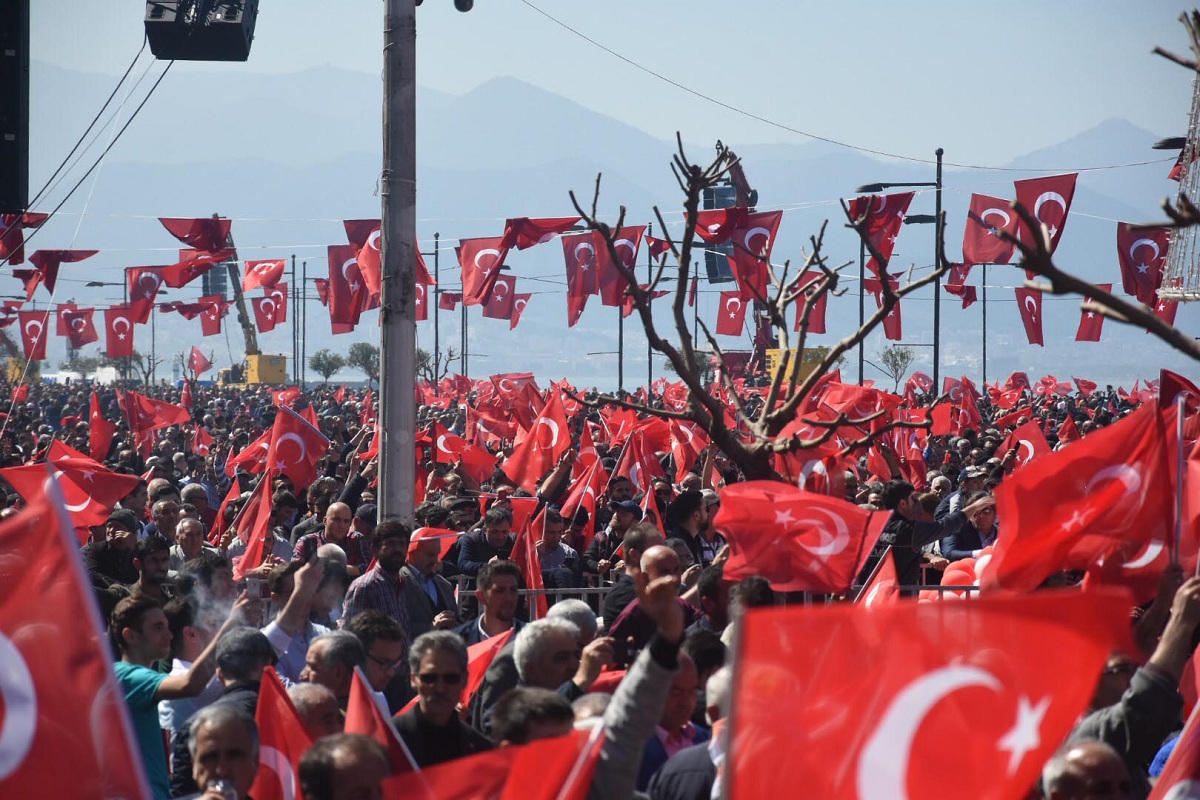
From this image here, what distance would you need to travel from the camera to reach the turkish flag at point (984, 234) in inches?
824

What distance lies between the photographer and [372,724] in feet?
16.2

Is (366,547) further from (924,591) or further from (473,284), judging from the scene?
(473,284)

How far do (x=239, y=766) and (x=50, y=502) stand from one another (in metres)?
1.11

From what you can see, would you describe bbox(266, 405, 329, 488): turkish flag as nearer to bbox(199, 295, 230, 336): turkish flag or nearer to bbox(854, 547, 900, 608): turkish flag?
bbox(854, 547, 900, 608): turkish flag

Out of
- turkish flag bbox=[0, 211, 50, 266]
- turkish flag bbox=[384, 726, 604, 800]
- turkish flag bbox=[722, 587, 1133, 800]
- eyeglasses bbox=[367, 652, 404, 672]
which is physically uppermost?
turkish flag bbox=[0, 211, 50, 266]

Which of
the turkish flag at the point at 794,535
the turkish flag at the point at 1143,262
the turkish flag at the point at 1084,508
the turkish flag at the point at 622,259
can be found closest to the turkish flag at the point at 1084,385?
the turkish flag at the point at 1143,262

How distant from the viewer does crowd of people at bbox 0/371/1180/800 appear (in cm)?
440

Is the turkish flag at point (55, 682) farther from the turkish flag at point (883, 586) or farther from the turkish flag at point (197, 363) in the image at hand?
the turkish flag at point (197, 363)

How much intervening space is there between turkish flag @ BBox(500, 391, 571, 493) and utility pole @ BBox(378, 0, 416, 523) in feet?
17.9

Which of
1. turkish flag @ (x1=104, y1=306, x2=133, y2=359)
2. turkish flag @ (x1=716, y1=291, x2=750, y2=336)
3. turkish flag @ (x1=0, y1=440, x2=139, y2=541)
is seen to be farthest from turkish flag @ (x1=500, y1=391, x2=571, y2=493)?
turkish flag @ (x1=104, y1=306, x2=133, y2=359)

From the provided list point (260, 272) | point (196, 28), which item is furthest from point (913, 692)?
point (260, 272)

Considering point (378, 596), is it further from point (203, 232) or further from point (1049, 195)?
point (203, 232)

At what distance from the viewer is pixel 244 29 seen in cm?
1161

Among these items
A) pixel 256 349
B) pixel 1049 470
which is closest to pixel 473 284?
pixel 1049 470
